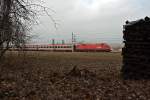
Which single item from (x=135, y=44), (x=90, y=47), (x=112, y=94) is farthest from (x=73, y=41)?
(x=112, y=94)

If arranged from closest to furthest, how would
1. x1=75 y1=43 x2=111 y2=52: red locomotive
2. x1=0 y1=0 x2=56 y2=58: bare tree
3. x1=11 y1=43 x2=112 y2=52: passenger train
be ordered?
1. x1=0 y1=0 x2=56 y2=58: bare tree
2. x1=11 y1=43 x2=112 y2=52: passenger train
3. x1=75 y1=43 x2=111 y2=52: red locomotive

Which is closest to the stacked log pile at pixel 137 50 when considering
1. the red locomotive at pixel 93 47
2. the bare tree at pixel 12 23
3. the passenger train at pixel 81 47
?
the bare tree at pixel 12 23

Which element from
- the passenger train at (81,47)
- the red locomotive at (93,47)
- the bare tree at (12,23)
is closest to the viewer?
the bare tree at (12,23)

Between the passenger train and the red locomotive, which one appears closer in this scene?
the passenger train

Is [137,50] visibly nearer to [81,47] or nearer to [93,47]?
[93,47]

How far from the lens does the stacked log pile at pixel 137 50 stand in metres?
11.2

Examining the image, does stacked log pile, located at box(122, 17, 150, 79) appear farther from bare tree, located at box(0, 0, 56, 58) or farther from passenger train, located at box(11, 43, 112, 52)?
passenger train, located at box(11, 43, 112, 52)

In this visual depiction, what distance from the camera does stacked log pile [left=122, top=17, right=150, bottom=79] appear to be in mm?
11172

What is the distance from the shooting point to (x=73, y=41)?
56.9 meters

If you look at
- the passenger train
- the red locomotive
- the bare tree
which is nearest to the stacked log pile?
the bare tree

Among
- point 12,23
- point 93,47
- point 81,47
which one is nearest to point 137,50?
point 12,23

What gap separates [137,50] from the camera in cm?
1145

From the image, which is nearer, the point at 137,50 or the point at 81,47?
the point at 137,50

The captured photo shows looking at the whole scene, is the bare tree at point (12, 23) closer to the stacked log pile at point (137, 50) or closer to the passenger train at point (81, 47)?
the stacked log pile at point (137, 50)
